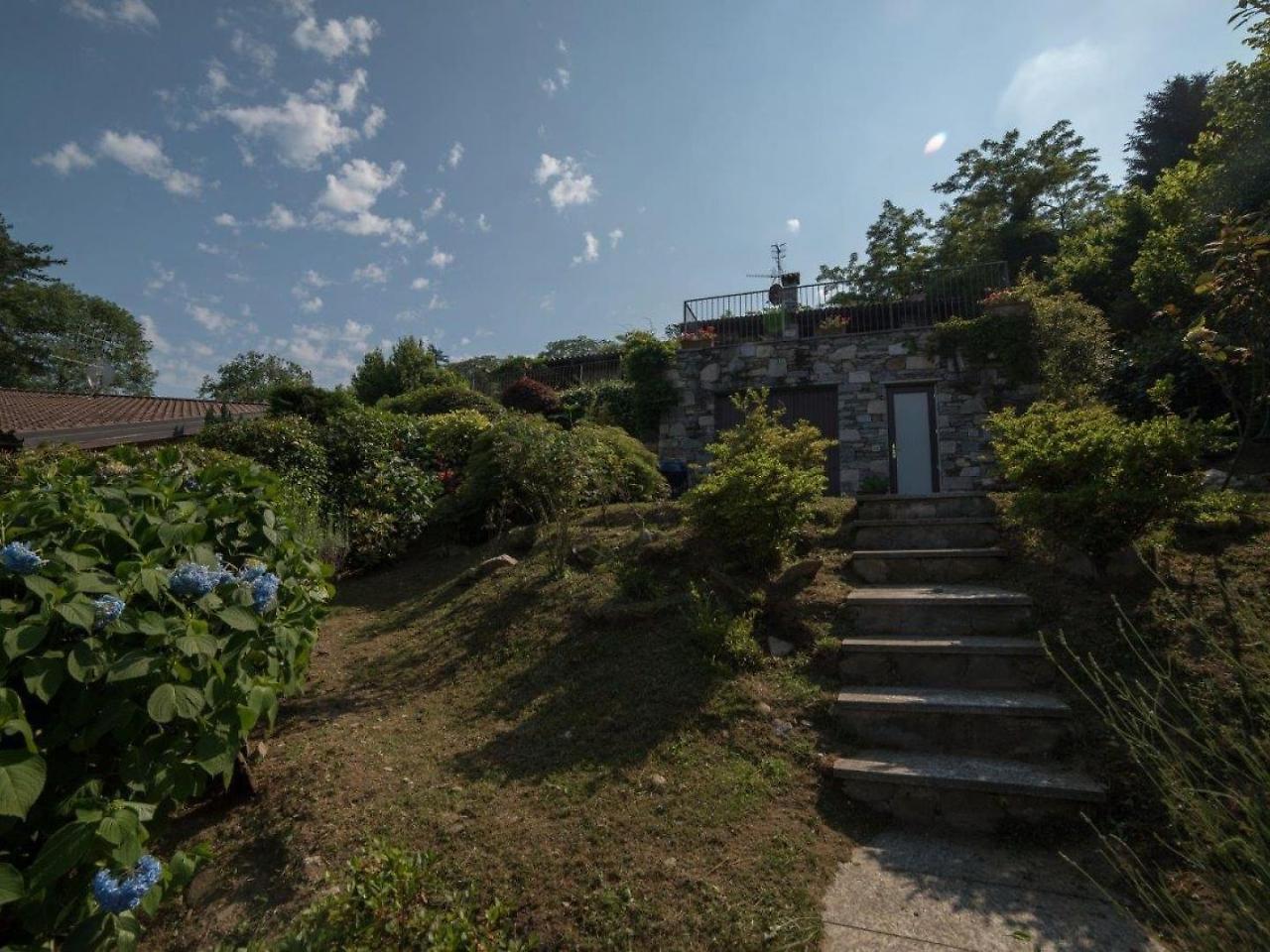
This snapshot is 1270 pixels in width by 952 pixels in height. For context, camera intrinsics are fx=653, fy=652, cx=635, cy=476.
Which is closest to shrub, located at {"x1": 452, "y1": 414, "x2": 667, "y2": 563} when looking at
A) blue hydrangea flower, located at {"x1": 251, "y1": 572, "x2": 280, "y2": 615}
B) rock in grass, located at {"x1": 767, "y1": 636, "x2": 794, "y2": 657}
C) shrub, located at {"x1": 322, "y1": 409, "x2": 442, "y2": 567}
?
shrub, located at {"x1": 322, "y1": 409, "x2": 442, "y2": 567}

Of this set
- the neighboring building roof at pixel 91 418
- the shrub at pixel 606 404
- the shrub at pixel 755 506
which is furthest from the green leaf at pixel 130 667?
the shrub at pixel 606 404

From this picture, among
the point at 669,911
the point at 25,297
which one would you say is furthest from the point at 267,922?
the point at 25,297

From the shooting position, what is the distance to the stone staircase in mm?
2721

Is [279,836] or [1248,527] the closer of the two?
[279,836]

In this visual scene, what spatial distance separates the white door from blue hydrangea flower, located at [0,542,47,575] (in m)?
10.9

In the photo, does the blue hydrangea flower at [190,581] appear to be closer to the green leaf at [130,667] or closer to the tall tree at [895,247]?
the green leaf at [130,667]

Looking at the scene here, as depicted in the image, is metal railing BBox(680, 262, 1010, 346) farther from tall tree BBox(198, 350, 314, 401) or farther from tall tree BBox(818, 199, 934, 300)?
tall tree BBox(198, 350, 314, 401)

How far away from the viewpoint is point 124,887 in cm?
161

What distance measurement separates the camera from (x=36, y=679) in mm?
1636

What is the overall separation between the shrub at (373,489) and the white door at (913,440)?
7.47 m

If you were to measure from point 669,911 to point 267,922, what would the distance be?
133 centimetres

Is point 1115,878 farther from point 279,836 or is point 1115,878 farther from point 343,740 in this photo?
point 343,740

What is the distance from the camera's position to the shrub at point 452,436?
9.64 meters

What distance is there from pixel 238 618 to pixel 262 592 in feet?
0.41
